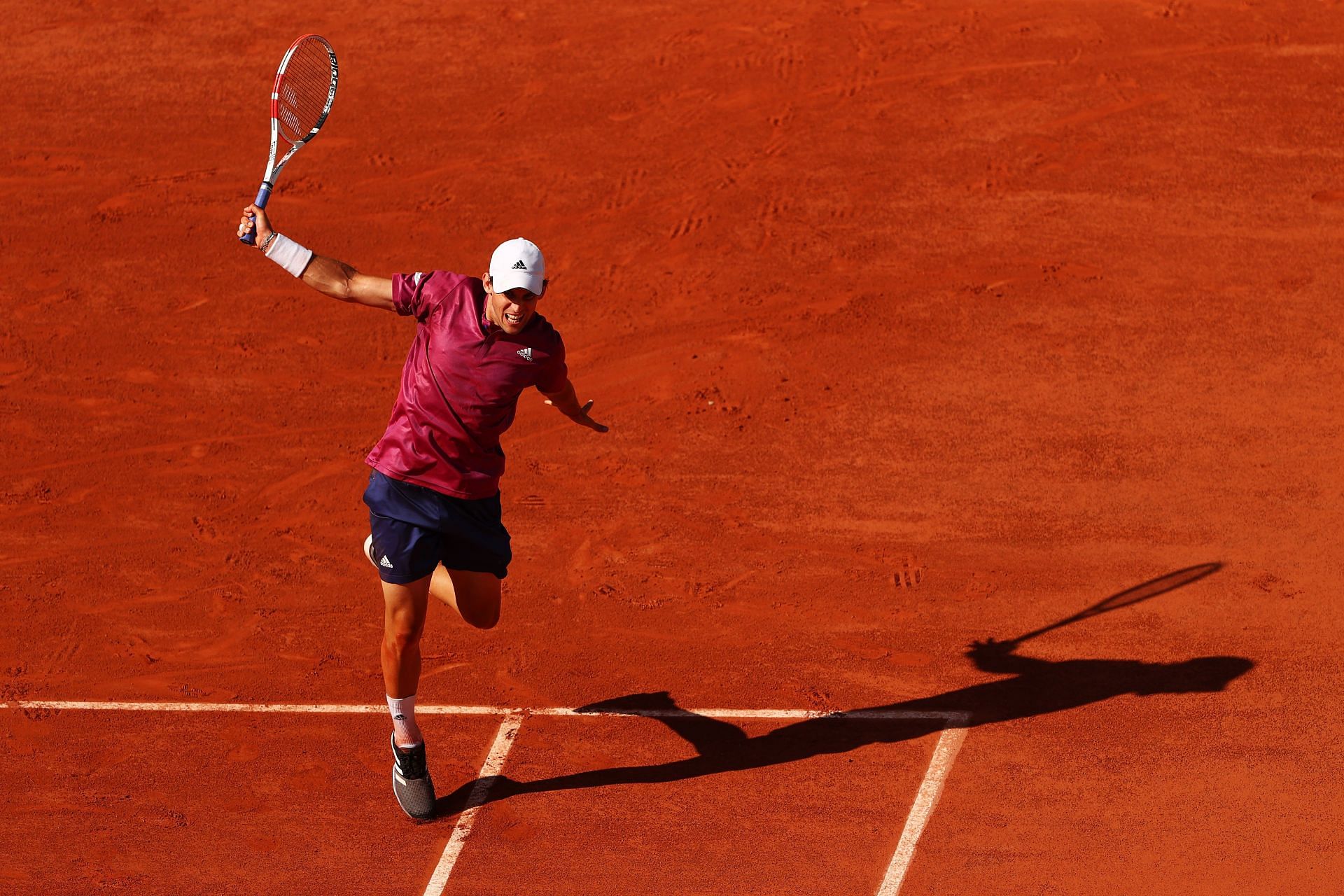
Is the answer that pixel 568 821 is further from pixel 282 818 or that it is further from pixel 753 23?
pixel 753 23

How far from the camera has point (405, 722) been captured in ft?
22.0

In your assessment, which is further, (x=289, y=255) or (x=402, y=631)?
(x=402, y=631)

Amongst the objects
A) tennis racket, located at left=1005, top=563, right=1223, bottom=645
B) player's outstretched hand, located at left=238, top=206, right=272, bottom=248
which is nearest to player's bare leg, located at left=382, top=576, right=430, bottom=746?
player's outstretched hand, located at left=238, top=206, right=272, bottom=248

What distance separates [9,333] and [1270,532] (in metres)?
8.50

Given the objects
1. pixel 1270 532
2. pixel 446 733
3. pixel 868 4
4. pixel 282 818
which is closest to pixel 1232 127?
pixel 868 4

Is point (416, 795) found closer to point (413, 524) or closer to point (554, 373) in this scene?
point (413, 524)

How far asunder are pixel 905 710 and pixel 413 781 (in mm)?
2464

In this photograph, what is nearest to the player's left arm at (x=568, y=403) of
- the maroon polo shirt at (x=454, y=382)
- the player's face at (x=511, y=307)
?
the maroon polo shirt at (x=454, y=382)

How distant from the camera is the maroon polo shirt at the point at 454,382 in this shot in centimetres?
623

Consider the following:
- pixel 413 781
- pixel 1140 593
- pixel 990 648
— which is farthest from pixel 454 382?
pixel 1140 593

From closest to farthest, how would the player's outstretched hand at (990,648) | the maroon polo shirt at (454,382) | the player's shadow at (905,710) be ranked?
the maroon polo shirt at (454,382), the player's shadow at (905,710), the player's outstretched hand at (990,648)

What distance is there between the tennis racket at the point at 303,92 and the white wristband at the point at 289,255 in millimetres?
933

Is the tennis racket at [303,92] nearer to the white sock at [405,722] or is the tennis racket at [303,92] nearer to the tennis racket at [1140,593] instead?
the white sock at [405,722]

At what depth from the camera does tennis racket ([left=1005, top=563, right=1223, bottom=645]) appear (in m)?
8.02
